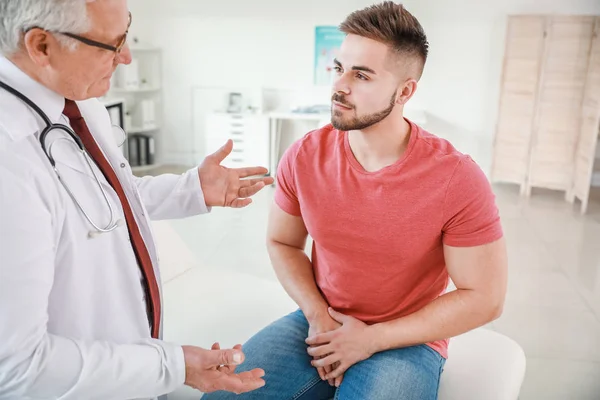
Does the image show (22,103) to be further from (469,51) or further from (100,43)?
(469,51)

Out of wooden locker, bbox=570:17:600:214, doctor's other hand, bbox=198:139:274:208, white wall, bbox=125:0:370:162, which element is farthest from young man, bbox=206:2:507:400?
white wall, bbox=125:0:370:162

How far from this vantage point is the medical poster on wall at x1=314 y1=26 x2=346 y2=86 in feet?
19.1

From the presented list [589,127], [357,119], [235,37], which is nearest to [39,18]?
[357,119]

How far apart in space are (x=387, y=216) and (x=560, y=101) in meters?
4.27

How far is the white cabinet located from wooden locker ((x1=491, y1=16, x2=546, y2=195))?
2232mm

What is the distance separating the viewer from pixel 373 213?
1.46 m

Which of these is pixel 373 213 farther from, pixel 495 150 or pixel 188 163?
pixel 188 163

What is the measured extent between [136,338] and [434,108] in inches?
200

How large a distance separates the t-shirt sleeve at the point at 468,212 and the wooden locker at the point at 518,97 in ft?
13.7

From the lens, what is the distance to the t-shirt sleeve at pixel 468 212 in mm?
1378

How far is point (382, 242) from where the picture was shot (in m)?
1.46

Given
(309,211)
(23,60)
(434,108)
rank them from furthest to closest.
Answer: (434,108) → (309,211) → (23,60)

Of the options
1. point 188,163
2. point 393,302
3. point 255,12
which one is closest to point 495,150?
point 255,12

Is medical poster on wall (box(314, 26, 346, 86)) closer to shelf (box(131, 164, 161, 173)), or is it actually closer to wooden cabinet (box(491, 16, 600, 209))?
wooden cabinet (box(491, 16, 600, 209))
